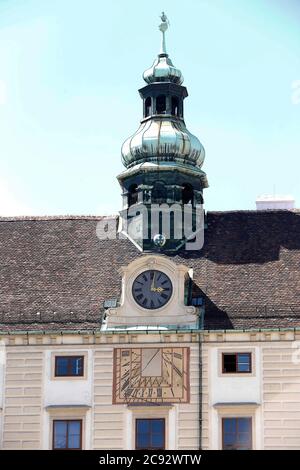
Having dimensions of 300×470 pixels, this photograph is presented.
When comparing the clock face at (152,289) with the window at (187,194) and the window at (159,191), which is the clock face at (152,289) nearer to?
the window at (159,191)

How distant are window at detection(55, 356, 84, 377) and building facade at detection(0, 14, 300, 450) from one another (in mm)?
46

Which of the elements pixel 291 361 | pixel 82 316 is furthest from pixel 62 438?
pixel 291 361

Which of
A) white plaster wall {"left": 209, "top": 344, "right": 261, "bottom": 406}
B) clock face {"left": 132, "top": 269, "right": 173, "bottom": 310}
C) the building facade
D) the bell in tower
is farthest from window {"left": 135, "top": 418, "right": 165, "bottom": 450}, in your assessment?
the bell in tower

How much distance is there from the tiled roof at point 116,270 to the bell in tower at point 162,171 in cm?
92

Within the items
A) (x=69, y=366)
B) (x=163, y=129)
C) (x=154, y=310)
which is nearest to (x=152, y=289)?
(x=154, y=310)

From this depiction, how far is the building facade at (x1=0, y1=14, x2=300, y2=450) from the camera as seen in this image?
58.9 metres

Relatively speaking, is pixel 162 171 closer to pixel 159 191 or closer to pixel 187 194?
pixel 159 191

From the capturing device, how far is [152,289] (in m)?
60.8

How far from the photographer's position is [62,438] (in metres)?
59.2

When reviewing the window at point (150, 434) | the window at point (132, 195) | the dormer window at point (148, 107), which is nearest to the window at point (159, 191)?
the window at point (132, 195)

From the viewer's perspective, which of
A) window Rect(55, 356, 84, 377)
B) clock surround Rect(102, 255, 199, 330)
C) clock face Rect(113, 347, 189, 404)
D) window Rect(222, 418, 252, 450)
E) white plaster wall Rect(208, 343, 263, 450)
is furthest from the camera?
clock surround Rect(102, 255, 199, 330)

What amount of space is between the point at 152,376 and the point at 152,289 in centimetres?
336

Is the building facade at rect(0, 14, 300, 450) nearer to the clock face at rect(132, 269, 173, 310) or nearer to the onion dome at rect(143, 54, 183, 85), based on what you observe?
the clock face at rect(132, 269, 173, 310)
